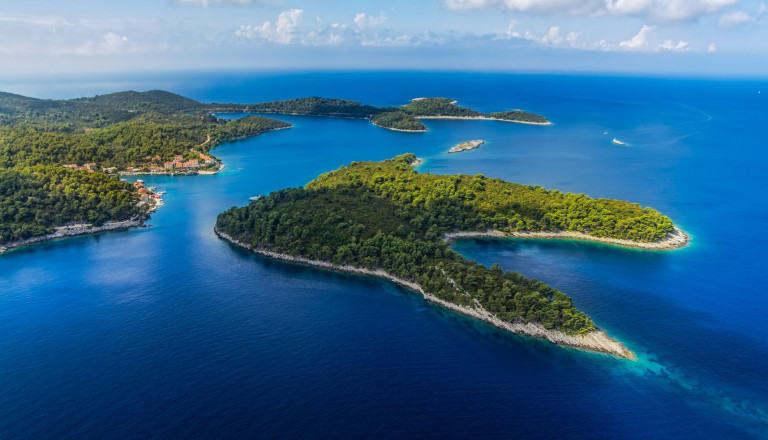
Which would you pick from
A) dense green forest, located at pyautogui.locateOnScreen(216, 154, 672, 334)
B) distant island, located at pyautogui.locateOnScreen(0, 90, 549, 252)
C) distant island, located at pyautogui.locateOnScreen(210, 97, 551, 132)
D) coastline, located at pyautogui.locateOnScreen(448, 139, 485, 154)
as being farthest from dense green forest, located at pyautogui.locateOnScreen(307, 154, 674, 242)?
distant island, located at pyautogui.locateOnScreen(210, 97, 551, 132)

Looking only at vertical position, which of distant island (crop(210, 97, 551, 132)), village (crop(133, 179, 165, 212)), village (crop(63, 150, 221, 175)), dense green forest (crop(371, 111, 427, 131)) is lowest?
village (crop(133, 179, 165, 212))

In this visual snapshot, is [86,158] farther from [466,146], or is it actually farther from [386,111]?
[386,111]

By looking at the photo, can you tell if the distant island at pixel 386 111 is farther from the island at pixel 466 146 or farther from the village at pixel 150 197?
the village at pixel 150 197

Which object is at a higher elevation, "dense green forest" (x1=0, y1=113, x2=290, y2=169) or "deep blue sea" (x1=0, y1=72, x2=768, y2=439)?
"dense green forest" (x1=0, y1=113, x2=290, y2=169)

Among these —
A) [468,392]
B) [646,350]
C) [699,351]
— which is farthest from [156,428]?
[699,351]

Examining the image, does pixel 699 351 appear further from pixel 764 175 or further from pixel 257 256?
pixel 764 175

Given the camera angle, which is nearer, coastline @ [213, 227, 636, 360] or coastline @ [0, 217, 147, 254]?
coastline @ [213, 227, 636, 360]

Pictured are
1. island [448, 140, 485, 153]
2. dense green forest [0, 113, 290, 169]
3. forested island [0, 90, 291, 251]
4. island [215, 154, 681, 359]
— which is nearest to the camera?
island [215, 154, 681, 359]

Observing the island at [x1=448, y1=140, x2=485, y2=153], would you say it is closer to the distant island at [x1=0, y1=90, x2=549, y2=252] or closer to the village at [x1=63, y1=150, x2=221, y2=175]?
the distant island at [x1=0, y1=90, x2=549, y2=252]

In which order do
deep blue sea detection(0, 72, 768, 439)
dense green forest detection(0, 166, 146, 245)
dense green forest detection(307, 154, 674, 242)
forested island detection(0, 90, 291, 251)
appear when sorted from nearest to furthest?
deep blue sea detection(0, 72, 768, 439)
dense green forest detection(0, 166, 146, 245)
dense green forest detection(307, 154, 674, 242)
forested island detection(0, 90, 291, 251)
